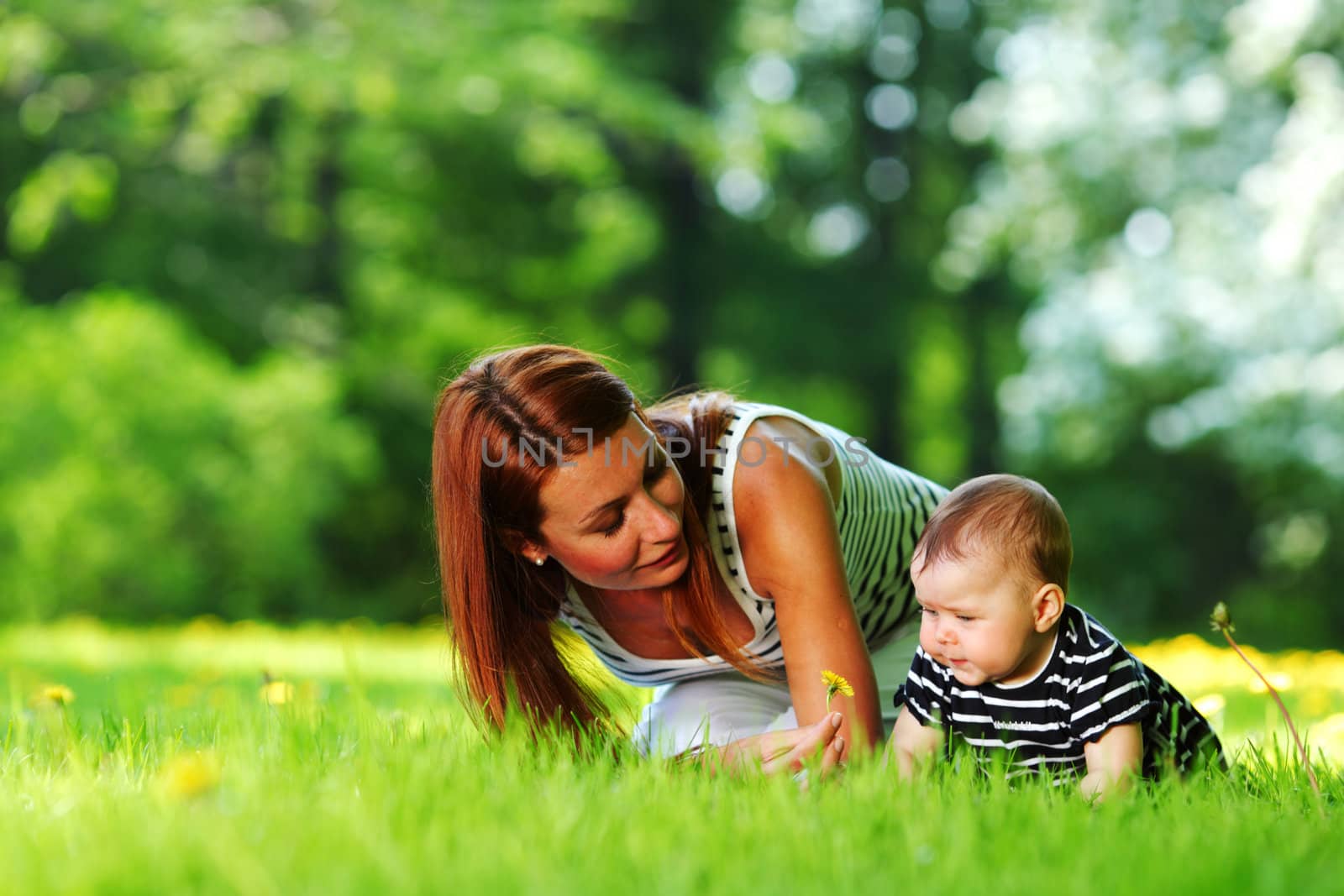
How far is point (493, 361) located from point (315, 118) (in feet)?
31.9

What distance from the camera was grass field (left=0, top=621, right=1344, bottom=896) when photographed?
1409 millimetres

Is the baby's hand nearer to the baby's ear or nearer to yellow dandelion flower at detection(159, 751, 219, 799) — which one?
the baby's ear

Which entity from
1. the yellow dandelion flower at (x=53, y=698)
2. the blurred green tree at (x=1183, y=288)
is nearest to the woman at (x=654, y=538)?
the yellow dandelion flower at (x=53, y=698)

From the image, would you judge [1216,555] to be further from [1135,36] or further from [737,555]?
[737,555]

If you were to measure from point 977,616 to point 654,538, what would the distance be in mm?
639

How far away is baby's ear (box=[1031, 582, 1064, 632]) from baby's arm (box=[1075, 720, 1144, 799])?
0.69 ft

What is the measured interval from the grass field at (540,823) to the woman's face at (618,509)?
405 millimetres

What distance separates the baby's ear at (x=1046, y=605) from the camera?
2160 mm

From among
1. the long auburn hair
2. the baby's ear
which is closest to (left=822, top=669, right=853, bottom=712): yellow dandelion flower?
the baby's ear

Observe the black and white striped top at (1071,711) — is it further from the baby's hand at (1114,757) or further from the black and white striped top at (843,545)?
the black and white striped top at (843,545)

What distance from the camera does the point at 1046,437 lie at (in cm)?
1109

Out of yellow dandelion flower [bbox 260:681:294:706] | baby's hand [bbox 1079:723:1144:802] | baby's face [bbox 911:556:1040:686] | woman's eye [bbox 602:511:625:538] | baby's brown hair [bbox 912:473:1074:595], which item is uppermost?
baby's brown hair [bbox 912:473:1074:595]

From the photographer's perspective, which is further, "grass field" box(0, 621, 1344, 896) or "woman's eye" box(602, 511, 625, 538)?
"woman's eye" box(602, 511, 625, 538)

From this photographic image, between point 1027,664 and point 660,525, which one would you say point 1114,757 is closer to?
point 1027,664
